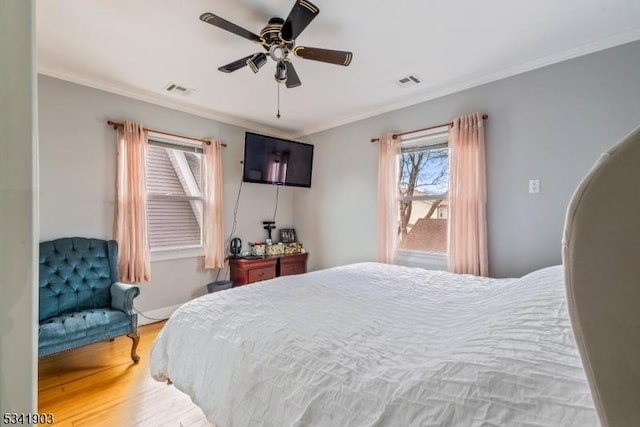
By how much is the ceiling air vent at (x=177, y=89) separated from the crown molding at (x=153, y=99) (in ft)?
0.95

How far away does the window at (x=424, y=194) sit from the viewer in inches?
125

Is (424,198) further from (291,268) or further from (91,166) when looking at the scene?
(91,166)

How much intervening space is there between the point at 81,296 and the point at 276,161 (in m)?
2.49

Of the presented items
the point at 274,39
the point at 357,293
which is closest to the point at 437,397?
the point at 357,293

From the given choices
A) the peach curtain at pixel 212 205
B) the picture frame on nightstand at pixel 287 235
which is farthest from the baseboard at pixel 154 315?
the picture frame on nightstand at pixel 287 235

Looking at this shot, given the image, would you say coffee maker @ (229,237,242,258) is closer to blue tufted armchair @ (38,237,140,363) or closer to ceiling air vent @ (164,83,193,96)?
blue tufted armchair @ (38,237,140,363)

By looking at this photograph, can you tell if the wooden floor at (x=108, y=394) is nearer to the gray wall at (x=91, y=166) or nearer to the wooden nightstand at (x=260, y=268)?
the gray wall at (x=91, y=166)

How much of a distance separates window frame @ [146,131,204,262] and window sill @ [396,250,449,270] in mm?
2537

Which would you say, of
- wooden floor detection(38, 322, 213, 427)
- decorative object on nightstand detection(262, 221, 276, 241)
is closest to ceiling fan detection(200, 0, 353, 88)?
wooden floor detection(38, 322, 213, 427)

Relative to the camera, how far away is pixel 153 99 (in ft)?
10.6

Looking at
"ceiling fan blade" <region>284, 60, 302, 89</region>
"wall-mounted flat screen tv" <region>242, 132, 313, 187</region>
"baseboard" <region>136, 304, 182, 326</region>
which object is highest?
"ceiling fan blade" <region>284, 60, 302, 89</region>
